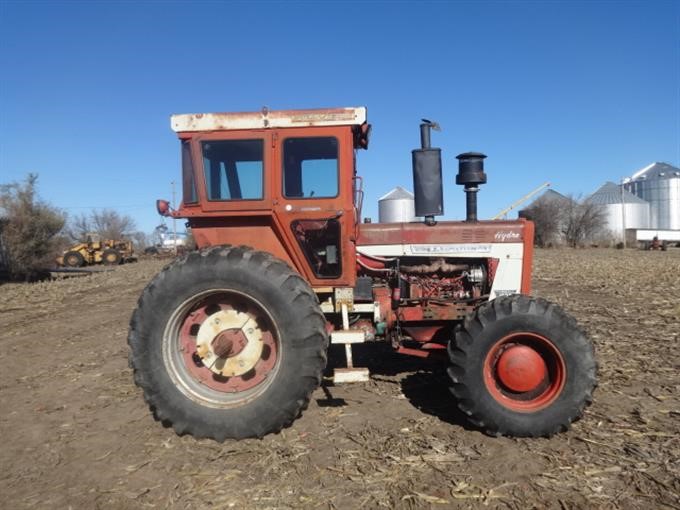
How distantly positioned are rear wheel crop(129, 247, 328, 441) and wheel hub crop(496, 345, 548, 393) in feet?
4.66

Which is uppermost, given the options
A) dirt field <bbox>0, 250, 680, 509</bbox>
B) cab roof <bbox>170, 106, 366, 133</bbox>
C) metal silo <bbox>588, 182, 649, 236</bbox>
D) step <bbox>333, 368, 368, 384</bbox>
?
metal silo <bbox>588, 182, 649, 236</bbox>

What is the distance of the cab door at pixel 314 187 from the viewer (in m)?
Result: 4.01

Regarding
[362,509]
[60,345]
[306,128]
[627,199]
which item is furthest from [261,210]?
[627,199]

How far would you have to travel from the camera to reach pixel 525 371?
3643 mm

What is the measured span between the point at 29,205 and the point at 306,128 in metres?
23.8

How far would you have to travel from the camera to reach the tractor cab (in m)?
3.99

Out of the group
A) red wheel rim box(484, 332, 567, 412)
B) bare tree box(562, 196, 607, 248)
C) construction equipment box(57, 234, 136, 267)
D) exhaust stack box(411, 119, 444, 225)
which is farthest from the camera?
bare tree box(562, 196, 607, 248)

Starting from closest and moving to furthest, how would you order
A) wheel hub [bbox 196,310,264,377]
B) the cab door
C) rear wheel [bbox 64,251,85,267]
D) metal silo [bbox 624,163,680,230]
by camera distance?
1. wheel hub [bbox 196,310,264,377]
2. the cab door
3. rear wheel [bbox 64,251,85,267]
4. metal silo [bbox 624,163,680,230]

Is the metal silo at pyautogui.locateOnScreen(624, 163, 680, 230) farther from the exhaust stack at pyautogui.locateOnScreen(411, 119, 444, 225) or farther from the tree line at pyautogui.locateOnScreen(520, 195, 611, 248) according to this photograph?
the exhaust stack at pyautogui.locateOnScreen(411, 119, 444, 225)

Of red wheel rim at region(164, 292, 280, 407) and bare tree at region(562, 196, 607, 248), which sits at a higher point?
bare tree at region(562, 196, 607, 248)

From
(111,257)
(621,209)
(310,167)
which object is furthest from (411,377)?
(621,209)

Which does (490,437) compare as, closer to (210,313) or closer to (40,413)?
(210,313)

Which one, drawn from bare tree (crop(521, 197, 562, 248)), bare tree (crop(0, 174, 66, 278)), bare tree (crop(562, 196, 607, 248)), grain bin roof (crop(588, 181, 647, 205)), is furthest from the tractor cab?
grain bin roof (crop(588, 181, 647, 205))

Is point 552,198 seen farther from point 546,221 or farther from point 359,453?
point 359,453
